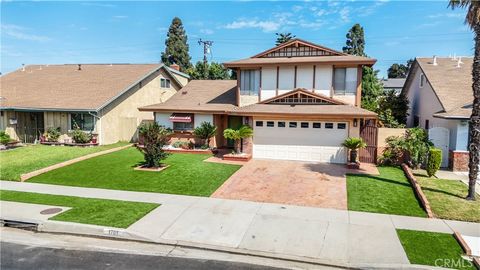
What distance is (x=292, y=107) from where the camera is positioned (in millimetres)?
20047

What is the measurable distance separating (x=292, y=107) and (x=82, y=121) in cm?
1506

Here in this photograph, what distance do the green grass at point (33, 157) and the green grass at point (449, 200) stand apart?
17473mm

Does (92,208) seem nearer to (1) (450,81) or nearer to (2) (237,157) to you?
(2) (237,157)

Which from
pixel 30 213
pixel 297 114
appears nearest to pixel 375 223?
pixel 297 114

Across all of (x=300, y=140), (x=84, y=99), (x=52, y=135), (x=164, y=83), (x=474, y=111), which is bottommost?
(x=52, y=135)

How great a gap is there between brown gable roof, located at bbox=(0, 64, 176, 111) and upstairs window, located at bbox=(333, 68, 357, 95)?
50.2ft

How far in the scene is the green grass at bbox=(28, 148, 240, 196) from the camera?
47.0 ft

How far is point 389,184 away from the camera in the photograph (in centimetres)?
1461

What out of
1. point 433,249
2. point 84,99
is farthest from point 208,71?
point 433,249

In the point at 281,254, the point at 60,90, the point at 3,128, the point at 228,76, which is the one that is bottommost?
the point at 281,254

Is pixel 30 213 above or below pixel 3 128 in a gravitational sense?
below

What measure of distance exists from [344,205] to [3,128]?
26.6 metres

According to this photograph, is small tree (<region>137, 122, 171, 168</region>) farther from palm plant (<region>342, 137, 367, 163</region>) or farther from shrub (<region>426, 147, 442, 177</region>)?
shrub (<region>426, 147, 442, 177</region>)

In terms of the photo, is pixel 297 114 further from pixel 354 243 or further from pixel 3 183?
pixel 3 183
